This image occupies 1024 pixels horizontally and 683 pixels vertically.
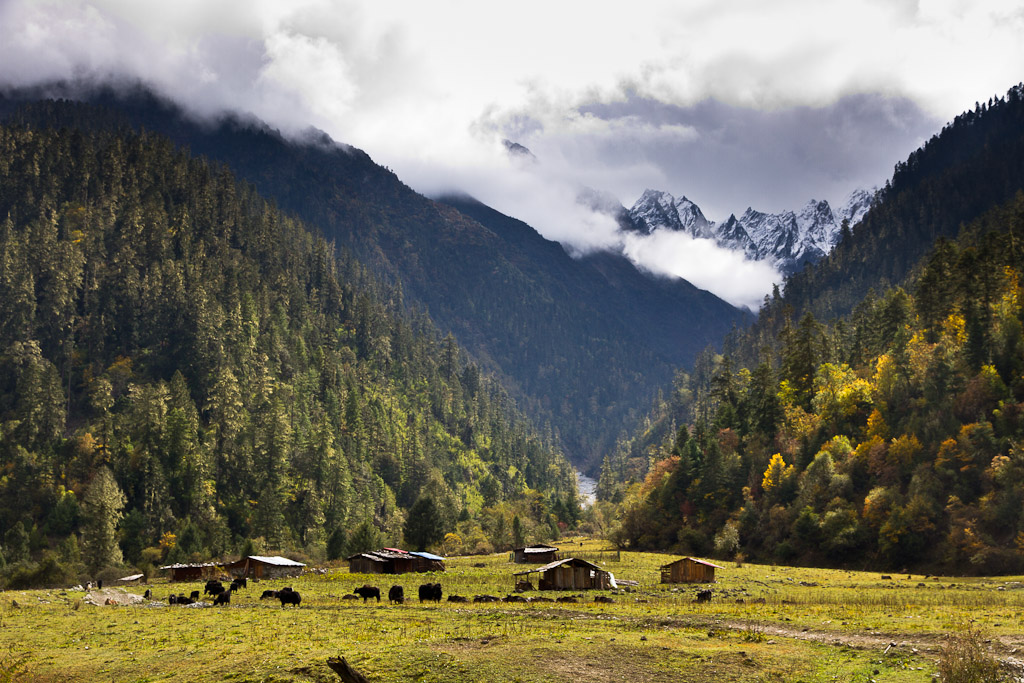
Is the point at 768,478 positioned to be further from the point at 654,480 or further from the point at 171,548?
the point at 171,548

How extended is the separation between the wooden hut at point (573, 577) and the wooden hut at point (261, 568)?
4357 centimetres

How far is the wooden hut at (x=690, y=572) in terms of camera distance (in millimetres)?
93875

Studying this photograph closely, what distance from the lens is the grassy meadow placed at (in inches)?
1428

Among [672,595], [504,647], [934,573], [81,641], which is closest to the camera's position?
[504,647]

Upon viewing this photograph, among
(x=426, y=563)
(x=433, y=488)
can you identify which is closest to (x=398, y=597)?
(x=426, y=563)

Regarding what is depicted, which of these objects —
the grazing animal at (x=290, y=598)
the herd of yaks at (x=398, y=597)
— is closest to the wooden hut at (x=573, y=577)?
the herd of yaks at (x=398, y=597)

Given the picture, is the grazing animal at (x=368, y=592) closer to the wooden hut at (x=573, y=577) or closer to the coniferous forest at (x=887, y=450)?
the wooden hut at (x=573, y=577)

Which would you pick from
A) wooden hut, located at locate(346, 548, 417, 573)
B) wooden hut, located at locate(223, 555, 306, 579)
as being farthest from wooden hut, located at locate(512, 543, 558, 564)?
wooden hut, located at locate(223, 555, 306, 579)

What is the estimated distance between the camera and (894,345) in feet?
489

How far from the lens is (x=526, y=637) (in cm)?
4397

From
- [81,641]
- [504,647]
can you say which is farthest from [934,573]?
[81,641]

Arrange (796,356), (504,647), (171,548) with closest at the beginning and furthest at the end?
1. (504,647)
2. (171,548)
3. (796,356)

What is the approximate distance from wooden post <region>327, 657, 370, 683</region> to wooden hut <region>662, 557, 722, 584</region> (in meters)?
66.2

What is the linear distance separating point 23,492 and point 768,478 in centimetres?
13446
